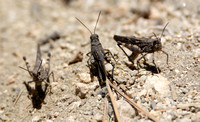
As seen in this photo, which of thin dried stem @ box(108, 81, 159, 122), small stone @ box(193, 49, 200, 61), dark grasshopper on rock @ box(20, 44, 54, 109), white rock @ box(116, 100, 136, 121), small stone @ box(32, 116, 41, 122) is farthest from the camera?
dark grasshopper on rock @ box(20, 44, 54, 109)

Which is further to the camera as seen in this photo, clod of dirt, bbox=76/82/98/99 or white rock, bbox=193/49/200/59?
white rock, bbox=193/49/200/59

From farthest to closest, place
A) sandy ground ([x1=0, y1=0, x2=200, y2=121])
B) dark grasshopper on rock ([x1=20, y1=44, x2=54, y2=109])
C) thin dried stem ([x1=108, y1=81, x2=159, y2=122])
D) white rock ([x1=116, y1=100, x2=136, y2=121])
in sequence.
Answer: dark grasshopper on rock ([x1=20, y1=44, x2=54, y2=109]) < sandy ground ([x1=0, y1=0, x2=200, y2=121]) < white rock ([x1=116, y1=100, x2=136, y2=121]) < thin dried stem ([x1=108, y1=81, x2=159, y2=122])

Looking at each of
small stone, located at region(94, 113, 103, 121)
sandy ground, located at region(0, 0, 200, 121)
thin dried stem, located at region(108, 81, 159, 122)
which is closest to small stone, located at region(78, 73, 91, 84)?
sandy ground, located at region(0, 0, 200, 121)

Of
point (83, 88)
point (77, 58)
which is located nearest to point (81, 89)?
point (83, 88)

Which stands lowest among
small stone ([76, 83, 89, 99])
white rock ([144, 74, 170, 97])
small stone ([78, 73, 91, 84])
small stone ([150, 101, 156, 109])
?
small stone ([150, 101, 156, 109])

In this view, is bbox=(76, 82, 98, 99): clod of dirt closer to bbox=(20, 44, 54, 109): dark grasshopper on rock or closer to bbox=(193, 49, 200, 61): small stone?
bbox=(20, 44, 54, 109): dark grasshopper on rock

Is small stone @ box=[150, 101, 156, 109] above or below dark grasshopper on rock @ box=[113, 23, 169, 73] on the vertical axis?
below

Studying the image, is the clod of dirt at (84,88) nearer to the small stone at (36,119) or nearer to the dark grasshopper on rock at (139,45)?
the small stone at (36,119)

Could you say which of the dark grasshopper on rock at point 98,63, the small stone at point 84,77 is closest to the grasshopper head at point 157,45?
the dark grasshopper on rock at point 98,63

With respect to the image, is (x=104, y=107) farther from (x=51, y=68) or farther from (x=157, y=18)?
(x=157, y=18)
